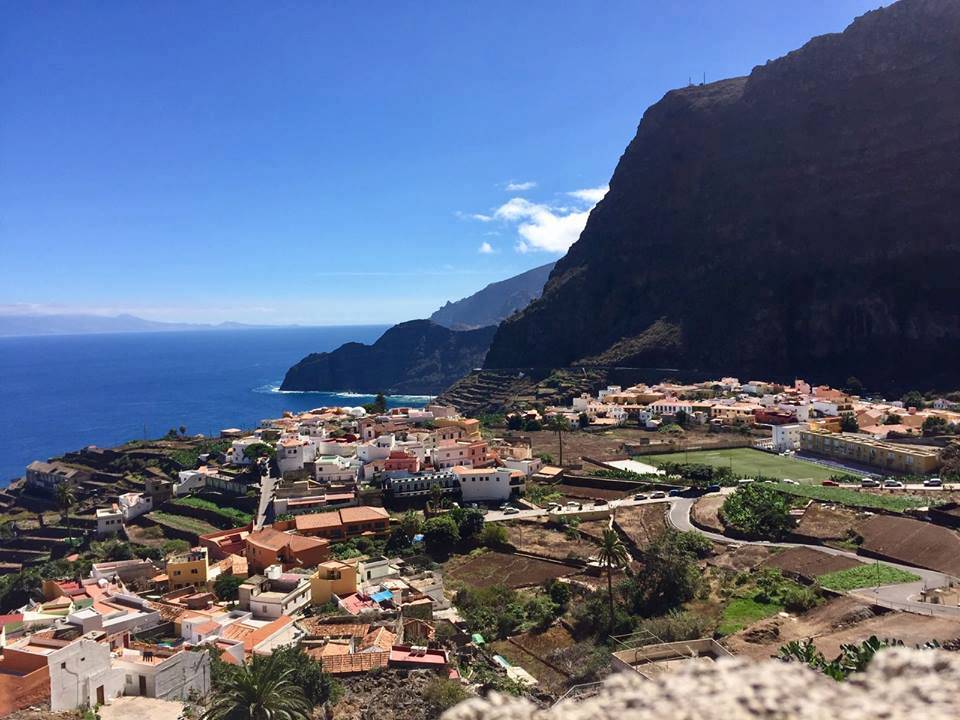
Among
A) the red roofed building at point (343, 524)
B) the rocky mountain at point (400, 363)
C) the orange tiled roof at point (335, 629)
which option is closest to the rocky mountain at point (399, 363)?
the rocky mountain at point (400, 363)

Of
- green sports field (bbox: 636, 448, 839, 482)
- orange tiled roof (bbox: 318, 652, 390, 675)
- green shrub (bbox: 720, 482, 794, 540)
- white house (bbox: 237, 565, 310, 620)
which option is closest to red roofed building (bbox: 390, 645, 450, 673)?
orange tiled roof (bbox: 318, 652, 390, 675)

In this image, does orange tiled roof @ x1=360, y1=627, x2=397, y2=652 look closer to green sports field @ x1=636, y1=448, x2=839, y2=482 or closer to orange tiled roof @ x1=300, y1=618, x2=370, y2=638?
orange tiled roof @ x1=300, y1=618, x2=370, y2=638

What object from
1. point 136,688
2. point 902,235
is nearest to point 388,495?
point 136,688

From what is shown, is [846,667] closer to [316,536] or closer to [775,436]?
[316,536]

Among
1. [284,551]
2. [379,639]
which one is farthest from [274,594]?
[379,639]

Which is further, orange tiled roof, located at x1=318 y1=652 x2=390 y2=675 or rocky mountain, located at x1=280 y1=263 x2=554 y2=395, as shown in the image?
rocky mountain, located at x1=280 y1=263 x2=554 y2=395

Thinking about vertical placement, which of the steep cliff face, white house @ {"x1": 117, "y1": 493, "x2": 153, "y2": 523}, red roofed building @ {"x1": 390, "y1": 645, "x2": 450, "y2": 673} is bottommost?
white house @ {"x1": 117, "y1": 493, "x2": 153, "y2": 523}

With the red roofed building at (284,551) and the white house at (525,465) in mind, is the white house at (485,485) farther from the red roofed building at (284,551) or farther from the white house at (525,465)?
the red roofed building at (284,551)
